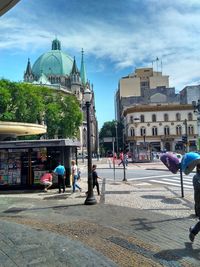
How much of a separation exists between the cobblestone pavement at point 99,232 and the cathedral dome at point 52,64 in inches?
4364

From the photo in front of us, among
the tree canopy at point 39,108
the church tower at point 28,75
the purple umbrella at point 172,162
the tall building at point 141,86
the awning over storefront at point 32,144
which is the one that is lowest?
the purple umbrella at point 172,162

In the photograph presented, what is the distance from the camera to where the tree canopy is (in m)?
51.7

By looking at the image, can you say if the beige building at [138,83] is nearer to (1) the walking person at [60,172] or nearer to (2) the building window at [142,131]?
(2) the building window at [142,131]

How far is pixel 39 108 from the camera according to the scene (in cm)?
5647

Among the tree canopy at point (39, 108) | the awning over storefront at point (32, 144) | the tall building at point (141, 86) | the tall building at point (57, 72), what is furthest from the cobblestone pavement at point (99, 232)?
the tall building at point (57, 72)

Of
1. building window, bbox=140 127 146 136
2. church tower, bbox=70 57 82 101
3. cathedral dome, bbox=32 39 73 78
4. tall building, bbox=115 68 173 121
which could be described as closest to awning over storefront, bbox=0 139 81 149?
building window, bbox=140 127 146 136

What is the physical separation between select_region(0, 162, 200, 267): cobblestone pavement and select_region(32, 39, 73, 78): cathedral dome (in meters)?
111

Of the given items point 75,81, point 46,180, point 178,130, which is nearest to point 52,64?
point 75,81

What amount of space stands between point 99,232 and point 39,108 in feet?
164

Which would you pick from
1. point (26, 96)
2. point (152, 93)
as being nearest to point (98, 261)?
point (26, 96)

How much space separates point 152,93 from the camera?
324 feet

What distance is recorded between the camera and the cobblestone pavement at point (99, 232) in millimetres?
6176

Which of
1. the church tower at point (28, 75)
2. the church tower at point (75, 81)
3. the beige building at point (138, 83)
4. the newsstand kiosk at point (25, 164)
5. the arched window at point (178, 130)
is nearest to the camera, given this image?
the newsstand kiosk at point (25, 164)

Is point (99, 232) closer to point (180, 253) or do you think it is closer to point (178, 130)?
point (180, 253)
